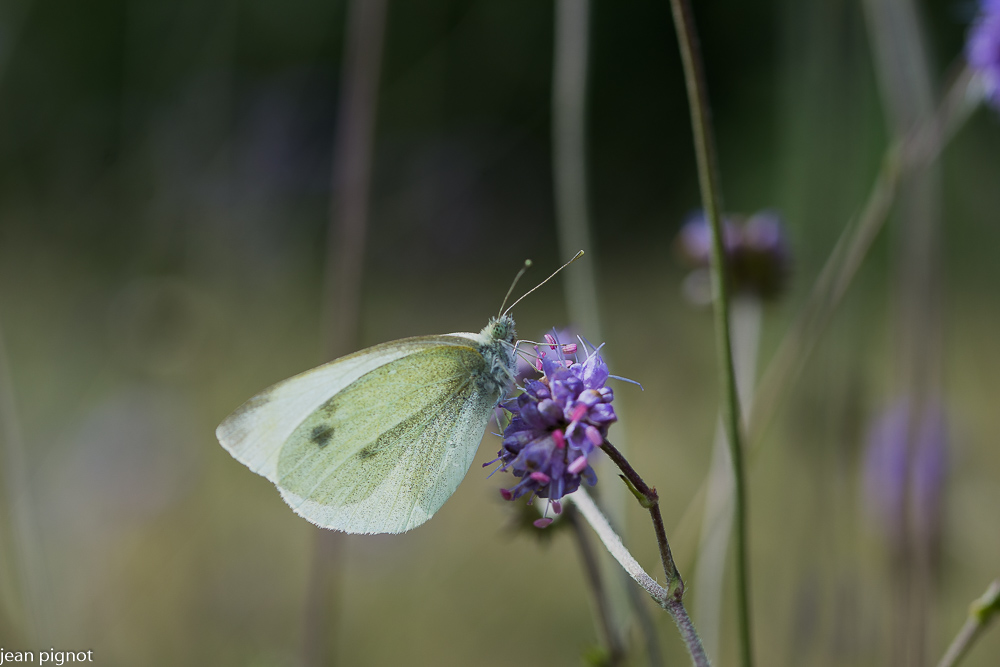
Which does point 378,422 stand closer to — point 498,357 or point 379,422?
point 379,422

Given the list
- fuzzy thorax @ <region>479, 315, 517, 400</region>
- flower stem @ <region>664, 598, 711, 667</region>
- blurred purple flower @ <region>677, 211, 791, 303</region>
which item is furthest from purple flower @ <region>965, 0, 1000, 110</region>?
flower stem @ <region>664, 598, 711, 667</region>

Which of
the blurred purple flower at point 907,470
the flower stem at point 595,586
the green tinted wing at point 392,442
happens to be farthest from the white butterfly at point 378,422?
the blurred purple flower at point 907,470

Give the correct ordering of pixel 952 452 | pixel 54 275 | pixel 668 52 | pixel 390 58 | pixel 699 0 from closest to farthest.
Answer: pixel 952 452
pixel 54 275
pixel 390 58
pixel 699 0
pixel 668 52

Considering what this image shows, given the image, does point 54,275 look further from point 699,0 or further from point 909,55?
point 699,0

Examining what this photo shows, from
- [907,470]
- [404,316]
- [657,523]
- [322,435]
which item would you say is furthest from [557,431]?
[404,316]

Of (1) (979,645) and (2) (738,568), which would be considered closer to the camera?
(2) (738,568)

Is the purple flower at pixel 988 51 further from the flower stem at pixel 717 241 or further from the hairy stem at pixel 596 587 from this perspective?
the hairy stem at pixel 596 587

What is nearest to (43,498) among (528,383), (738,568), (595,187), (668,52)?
(528,383)
